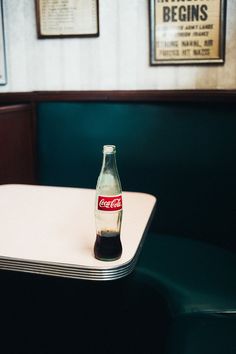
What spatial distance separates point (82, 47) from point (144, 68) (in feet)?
1.42

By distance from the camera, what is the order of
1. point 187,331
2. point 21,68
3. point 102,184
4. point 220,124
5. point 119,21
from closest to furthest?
point 102,184 → point 187,331 → point 220,124 → point 119,21 → point 21,68

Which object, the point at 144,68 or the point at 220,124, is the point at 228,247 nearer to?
the point at 220,124

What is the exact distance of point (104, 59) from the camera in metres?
2.79

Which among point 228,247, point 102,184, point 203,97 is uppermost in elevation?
point 203,97

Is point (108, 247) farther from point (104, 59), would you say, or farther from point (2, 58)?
point (2, 58)

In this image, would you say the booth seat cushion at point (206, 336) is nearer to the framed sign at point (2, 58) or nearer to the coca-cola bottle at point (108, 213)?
the coca-cola bottle at point (108, 213)

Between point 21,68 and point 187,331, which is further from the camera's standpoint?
point 21,68

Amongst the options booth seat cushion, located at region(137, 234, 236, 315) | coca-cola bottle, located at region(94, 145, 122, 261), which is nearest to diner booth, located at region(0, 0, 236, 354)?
booth seat cushion, located at region(137, 234, 236, 315)

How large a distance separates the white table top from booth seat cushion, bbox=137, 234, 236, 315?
393 mm

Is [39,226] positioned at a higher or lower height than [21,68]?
lower

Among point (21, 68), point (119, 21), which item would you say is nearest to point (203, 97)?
point (119, 21)

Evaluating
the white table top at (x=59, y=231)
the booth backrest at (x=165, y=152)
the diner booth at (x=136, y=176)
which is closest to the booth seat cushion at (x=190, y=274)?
the diner booth at (x=136, y=176)

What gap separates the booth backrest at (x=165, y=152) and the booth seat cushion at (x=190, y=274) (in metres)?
0.28

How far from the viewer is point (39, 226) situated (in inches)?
61.6
